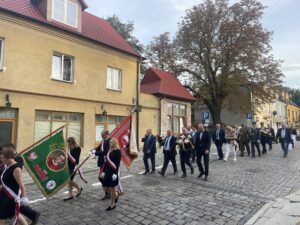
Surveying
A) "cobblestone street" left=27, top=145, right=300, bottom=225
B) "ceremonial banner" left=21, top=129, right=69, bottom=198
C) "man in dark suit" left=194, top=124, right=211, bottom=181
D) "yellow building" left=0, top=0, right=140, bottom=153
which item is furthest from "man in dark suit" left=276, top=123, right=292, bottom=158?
"ceremonial banner" left=21, top=129, right=69, bottom=198

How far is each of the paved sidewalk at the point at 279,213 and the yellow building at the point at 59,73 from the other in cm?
1003

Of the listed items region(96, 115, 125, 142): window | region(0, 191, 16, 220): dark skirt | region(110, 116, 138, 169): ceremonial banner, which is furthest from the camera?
region(96, 115, 125, 142): window

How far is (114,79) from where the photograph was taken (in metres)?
17.5

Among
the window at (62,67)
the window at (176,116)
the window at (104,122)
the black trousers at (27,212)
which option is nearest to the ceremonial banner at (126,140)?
the black trousers at (27,212)

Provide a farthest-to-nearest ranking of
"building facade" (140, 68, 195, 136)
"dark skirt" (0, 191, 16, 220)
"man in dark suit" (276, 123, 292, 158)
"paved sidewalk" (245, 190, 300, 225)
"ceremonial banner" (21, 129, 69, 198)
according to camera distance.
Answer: "building facade" (140, 68, 195, 136)
"man in dark suit" (276, 123, 292, 158)
"ceremonial banner" (21, 129, 69, 198)
"paved sidewalk" (245, 190, 300, 225)
"dark skirt" (0, 191, 16, 220)

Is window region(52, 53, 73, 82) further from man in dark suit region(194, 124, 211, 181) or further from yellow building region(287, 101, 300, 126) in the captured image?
yellow building region(287, 101, 300, 126)

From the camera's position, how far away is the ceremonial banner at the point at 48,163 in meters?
6.36

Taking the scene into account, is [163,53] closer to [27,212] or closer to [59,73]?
[59,73]

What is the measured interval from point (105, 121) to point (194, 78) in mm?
17783

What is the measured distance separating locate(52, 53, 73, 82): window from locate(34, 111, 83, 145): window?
1846mm

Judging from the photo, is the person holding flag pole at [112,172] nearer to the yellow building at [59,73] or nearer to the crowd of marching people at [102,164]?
the crowd of marching people at [102,164]

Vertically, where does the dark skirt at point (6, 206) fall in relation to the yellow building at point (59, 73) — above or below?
below

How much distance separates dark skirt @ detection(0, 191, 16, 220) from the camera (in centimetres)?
470

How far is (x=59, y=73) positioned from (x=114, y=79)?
163 inches
